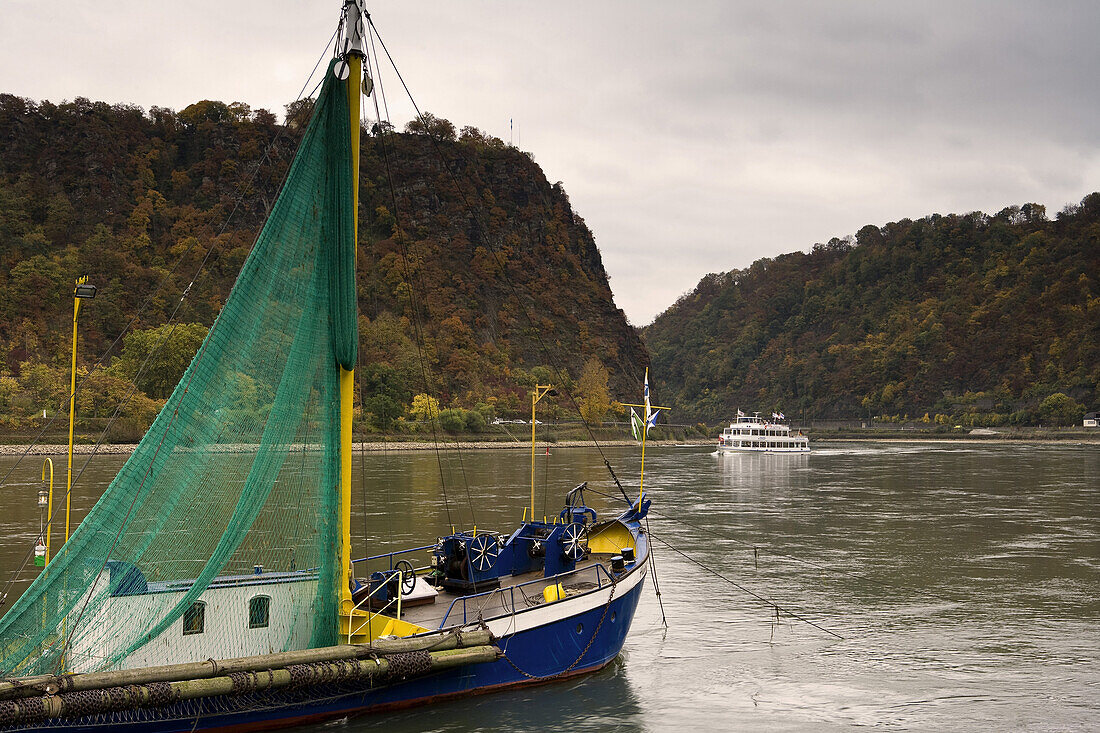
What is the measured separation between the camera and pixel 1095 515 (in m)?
38.9

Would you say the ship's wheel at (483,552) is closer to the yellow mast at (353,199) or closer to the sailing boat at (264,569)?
the sailing boat at (264,569)

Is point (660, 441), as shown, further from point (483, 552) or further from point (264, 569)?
point (264, 569)

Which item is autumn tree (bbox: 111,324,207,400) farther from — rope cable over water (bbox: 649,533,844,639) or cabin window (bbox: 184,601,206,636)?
cabin window (bbox: 184,601,206,636)

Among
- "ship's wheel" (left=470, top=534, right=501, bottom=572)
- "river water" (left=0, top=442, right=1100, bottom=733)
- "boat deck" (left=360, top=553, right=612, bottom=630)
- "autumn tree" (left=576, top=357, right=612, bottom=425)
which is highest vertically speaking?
"autumn tree" (left=576, top=357, right=612, bottom=425)

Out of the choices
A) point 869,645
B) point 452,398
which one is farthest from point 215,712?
point 452,398

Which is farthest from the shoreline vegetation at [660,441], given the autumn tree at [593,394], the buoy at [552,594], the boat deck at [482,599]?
the buoy at [552,594]

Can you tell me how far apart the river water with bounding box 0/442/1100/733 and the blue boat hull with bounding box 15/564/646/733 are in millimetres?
320

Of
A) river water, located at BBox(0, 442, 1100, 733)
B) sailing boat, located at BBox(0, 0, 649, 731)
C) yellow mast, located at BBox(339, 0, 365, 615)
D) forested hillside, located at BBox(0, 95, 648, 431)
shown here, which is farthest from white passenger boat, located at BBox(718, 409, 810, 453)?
yellow mast, located at BBox(339, 0, 365, 615)

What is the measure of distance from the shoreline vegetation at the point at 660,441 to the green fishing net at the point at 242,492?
4536 cm

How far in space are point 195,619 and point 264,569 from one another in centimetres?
136

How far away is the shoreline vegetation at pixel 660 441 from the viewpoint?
71.7m

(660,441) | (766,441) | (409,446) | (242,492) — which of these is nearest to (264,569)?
(242,492)

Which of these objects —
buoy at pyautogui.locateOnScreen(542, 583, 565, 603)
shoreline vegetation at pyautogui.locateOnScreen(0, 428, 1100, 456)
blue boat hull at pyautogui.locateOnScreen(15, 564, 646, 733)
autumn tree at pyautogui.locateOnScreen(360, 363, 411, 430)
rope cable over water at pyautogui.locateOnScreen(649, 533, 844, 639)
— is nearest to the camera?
blue boat hull at pyautogui.locateOnScreen(15, 564, 646, 733)

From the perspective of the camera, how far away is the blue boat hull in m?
10.6
